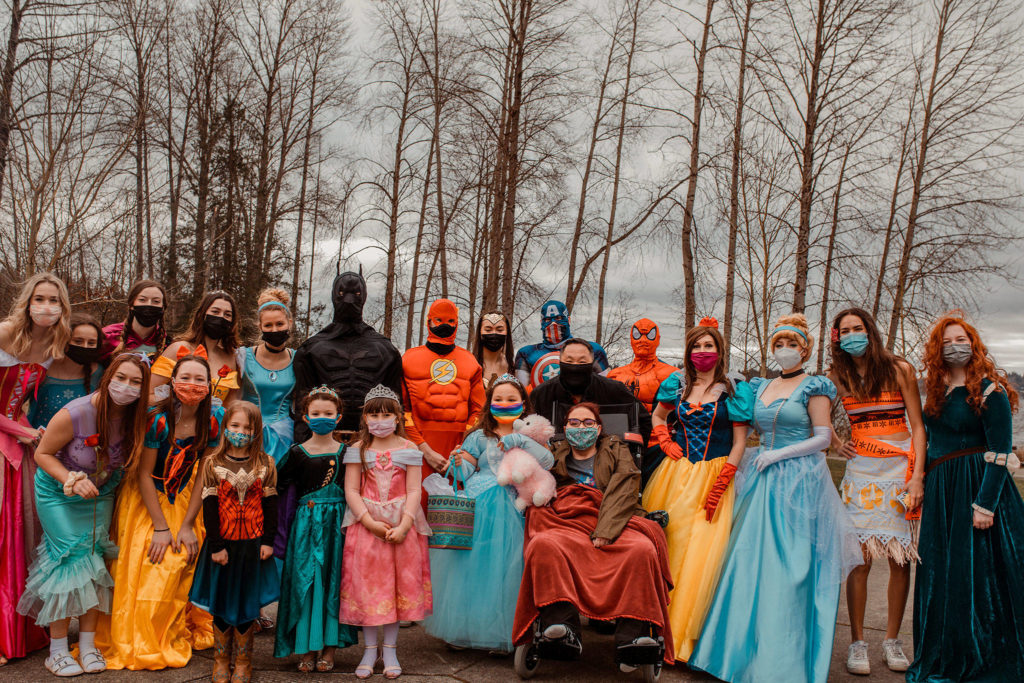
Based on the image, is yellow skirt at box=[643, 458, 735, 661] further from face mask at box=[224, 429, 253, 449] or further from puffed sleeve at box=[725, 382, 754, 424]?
face mask at box=[224, 429, 253, 449]

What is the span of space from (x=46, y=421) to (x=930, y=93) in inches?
684

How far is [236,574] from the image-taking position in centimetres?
420

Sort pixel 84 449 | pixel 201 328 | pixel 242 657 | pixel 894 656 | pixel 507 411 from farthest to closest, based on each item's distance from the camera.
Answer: pixel 201 328, pixel 507 411, pixel 894 656, pixel 84 449, pixel 242 657

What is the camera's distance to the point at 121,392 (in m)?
4.43

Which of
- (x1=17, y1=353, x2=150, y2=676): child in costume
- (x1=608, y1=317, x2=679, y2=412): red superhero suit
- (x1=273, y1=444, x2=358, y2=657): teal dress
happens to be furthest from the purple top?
(x1=608, y1=317, x2=679, y2=412): red superhero suit

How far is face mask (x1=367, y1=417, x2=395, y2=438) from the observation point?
464cm

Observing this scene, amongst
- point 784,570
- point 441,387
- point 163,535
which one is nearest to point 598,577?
point 784,570

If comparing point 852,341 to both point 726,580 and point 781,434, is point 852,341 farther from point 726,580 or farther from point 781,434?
point 726,580

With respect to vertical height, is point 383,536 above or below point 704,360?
below

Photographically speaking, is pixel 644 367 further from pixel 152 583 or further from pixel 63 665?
pixel 63 665

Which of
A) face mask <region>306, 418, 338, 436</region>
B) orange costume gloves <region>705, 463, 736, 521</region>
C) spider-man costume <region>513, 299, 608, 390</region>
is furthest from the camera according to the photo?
spider-man costume <region>513, 299, 608, 390</region>

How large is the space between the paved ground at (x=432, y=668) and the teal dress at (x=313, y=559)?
6.4 inches

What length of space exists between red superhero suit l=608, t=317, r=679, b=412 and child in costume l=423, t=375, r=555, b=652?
1391mm

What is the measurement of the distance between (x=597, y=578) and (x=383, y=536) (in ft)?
4.02
